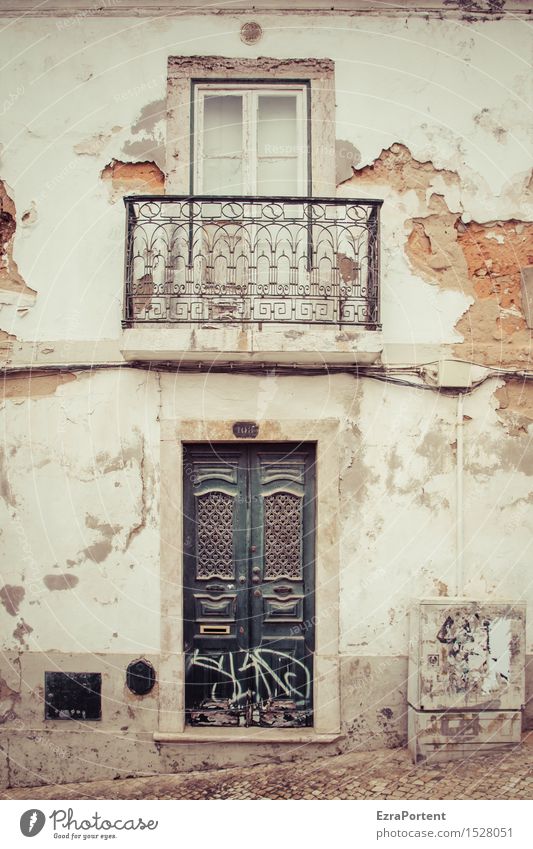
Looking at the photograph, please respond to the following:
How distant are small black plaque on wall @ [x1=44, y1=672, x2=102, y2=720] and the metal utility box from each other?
8.66 ft

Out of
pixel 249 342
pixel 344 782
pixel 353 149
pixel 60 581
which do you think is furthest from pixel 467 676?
pixel 353 149

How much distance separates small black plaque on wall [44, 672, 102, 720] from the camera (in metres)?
5.91

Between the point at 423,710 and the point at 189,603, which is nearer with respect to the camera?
the point at 423,710

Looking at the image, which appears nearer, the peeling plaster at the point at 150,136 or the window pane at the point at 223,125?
the peeling plaster at the point at 150,136

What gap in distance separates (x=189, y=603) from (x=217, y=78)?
459cm

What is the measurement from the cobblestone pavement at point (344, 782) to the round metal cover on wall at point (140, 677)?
0.71 metres

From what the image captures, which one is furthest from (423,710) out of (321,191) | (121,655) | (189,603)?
(321,191)

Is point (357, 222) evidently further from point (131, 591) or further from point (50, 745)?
point (50, 745)

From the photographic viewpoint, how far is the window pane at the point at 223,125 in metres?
6.32

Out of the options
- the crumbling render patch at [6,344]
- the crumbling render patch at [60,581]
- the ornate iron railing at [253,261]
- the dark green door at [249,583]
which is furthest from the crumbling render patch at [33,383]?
the crumbling render patch at [60,581]

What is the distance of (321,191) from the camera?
6.09m

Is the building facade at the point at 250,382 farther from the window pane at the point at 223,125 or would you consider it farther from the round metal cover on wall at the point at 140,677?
the window pane at the point at 223,125

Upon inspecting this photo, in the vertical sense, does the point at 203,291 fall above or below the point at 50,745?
above

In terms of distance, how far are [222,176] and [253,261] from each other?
2.84 ft
